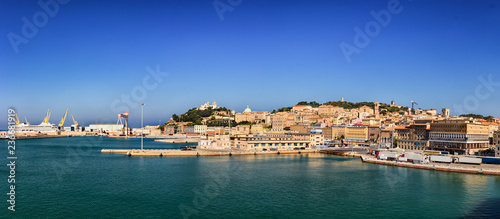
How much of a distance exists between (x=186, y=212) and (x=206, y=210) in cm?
65

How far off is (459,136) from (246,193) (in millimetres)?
22760

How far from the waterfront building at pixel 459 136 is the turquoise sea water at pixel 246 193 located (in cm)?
1025

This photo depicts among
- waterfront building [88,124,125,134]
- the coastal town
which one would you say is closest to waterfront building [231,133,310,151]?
the coastal town

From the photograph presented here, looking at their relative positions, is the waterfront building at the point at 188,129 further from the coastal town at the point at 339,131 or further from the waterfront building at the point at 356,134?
the waterfront building at the point at 356,134

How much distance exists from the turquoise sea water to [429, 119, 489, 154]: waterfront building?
33.6 ft

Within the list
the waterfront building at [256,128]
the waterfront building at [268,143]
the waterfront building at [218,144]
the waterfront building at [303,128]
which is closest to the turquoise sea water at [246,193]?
the waterfront building at [268,143]

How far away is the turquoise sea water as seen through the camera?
38.5 feet

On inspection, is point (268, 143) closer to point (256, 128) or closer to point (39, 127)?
point (256, 128)

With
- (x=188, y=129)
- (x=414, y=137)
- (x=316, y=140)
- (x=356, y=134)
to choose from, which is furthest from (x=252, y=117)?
(x=414, y=137)

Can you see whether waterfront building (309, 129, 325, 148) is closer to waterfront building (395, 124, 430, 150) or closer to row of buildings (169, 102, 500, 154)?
row of buildings (169, 102, 500, 154)

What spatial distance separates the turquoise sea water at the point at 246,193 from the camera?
38.5ft

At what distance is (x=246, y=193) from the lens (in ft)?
47.0

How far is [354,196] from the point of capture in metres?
14.1

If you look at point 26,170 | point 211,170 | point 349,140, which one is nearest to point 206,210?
point 211,170
